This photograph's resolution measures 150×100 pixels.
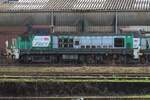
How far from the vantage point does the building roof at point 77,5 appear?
5631cm

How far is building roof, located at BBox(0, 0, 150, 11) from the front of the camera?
185 feet

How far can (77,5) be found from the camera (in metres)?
57.8

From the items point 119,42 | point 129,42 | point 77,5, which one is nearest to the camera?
point 129,42

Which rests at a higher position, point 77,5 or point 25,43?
point 77,5

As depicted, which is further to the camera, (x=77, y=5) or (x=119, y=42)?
(x=77, y=5)

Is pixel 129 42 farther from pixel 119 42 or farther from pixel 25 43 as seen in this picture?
pixel 25 43

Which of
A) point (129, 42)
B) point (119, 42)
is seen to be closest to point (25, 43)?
point (119, 42)

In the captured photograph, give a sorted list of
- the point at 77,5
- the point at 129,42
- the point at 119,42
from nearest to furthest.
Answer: the point at 129,42
the point at 119,42
the point at 77,5

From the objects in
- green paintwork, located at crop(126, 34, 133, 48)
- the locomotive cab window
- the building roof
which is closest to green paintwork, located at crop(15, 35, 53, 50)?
the locomotive cab window

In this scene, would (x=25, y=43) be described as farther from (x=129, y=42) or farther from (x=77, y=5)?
(x=77, y=5)

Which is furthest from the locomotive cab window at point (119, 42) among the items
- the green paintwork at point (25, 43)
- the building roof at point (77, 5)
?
the building roof at point (77, 5)

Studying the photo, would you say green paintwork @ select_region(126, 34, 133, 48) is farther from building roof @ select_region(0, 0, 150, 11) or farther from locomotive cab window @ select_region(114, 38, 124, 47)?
building roof @ select_region(0, 0, 150, 11)

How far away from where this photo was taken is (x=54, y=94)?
2594 cm

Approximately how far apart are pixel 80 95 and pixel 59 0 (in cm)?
3577
